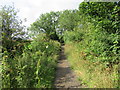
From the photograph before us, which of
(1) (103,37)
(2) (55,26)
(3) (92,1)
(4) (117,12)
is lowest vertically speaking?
(1) (103,37)

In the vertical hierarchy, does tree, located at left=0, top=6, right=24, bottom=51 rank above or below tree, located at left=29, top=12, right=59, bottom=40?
below

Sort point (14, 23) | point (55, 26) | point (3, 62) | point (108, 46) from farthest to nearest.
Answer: point (55, 26) → point (14, 23) → point (108, 46) → point (3, 62)

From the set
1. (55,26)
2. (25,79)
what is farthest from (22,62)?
(55,26)

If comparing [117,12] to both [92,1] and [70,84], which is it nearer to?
[92,1]

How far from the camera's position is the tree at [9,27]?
6.11 metres

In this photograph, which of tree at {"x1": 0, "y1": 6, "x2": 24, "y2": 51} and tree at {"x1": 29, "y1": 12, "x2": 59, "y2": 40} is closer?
tree at {"x1": 0, "y1": 6, "x2": 24, "y2": 51}

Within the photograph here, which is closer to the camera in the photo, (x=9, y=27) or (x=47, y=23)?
(x=9, y=27)

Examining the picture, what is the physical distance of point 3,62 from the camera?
3406 millimetres

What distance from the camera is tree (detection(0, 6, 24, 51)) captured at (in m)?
6.11

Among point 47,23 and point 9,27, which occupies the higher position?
point 47,23

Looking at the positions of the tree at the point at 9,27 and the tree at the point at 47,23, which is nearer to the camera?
the tree at the point at 9,27

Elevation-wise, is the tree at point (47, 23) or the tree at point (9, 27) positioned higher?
the tree at point (47, 23)

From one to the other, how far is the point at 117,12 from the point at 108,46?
1.39 m

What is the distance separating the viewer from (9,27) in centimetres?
646
